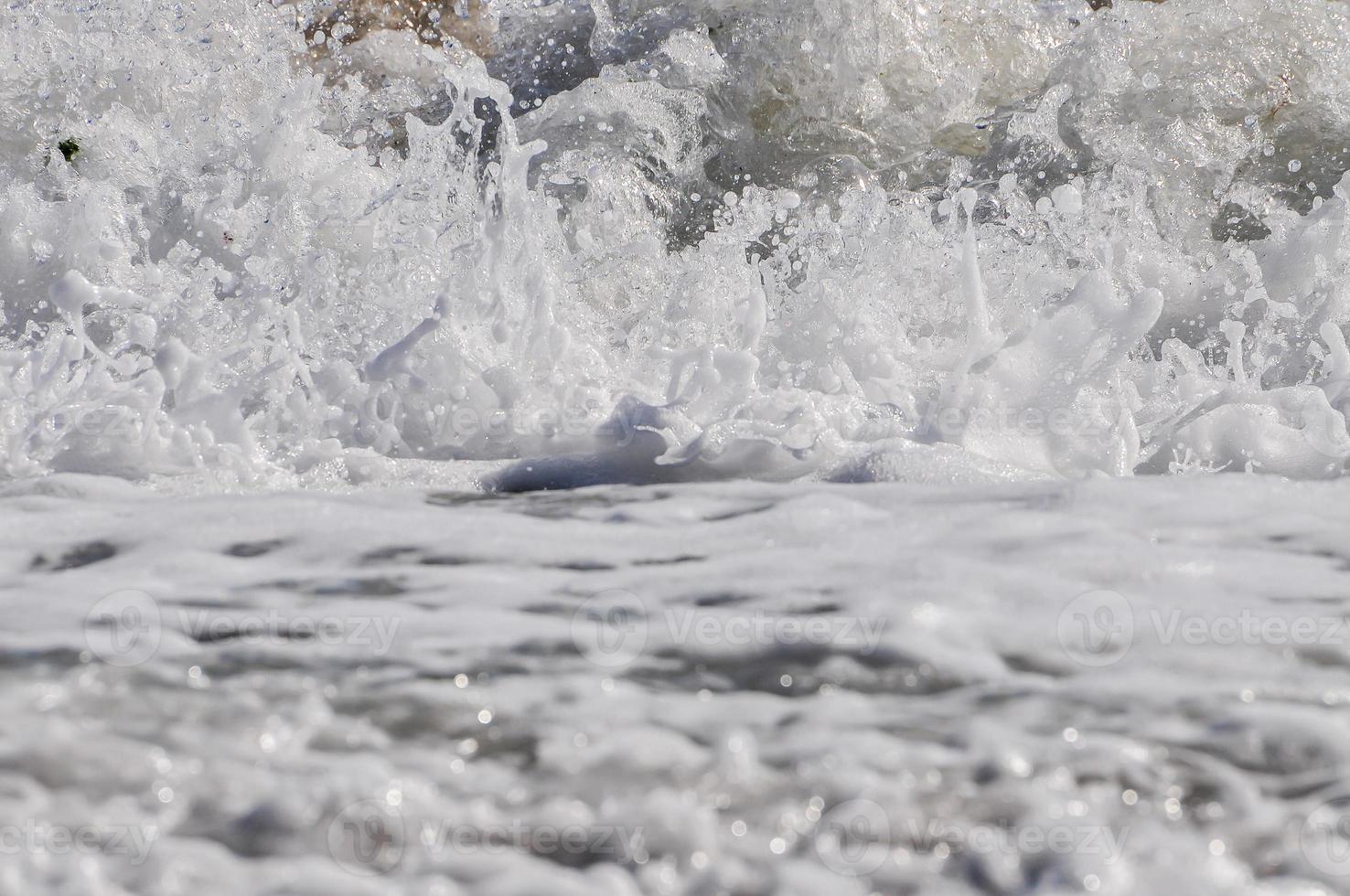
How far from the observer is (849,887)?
3.67 ft

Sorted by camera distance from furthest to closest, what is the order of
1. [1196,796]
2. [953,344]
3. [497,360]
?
[953,344] < [497,360] < [1196,796]

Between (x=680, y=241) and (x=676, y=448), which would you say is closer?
(x=676, y=448)

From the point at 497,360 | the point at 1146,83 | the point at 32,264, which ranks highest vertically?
the point at 1146,83

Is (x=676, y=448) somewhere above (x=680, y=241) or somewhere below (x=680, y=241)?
below

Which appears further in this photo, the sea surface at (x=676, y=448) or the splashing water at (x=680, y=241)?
the splashing water at (x=680, y=241)

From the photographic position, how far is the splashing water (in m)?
2.35

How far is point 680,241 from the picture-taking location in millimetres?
3393

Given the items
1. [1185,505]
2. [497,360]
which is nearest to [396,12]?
[497,360]

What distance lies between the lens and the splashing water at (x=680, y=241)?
7.70 feet

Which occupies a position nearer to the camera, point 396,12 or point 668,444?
point 668,444

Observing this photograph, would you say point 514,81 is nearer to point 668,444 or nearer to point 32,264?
point 32,264

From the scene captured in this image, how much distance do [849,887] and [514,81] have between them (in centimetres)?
325

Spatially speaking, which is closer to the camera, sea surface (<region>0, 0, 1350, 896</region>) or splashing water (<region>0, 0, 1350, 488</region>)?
sea surface (<region>0, 0, 1350, 896</region>)

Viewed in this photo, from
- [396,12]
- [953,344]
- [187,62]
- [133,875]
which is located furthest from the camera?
[396,12]
